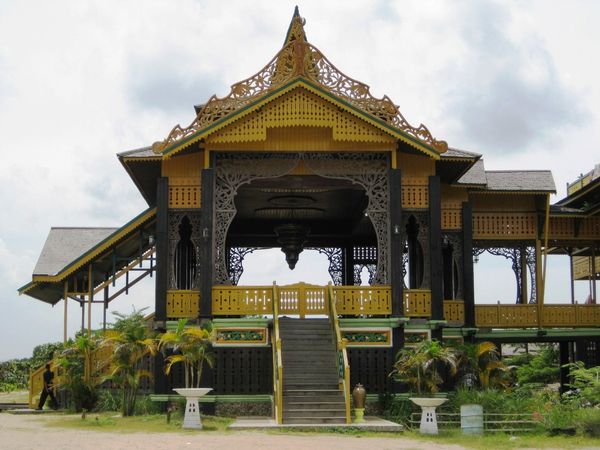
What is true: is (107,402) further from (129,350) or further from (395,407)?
(395,407)

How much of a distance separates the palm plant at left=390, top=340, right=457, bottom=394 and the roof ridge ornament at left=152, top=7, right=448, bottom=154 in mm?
5383

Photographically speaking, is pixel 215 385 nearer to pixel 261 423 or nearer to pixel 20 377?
pixel 261 423

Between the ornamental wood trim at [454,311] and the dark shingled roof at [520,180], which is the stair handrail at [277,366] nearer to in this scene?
the ornamental wood trim at [454,311]

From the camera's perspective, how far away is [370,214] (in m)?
25.3

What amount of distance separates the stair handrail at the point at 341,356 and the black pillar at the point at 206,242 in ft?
10.3

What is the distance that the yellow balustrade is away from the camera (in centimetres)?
2491

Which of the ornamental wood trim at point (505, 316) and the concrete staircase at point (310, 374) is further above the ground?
the ornamental wood trim at point (505, 316)

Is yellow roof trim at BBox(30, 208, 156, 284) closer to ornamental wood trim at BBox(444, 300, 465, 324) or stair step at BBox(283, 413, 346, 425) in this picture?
stair step at BBox(283, 413, 346, 425)

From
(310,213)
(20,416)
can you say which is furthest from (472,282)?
(20,416)

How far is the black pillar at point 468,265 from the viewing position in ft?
91.7

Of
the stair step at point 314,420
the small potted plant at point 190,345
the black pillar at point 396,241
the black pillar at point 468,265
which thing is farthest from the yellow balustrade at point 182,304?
the black pillar at point 468,265

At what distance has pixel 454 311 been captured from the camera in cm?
2784

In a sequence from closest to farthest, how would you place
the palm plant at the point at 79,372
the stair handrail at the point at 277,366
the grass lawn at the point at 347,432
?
the grass lawn at the point at 347,432
the stair handrail at the point at 277,366
the palm plant at the point at 79,372

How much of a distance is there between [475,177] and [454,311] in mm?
4099
